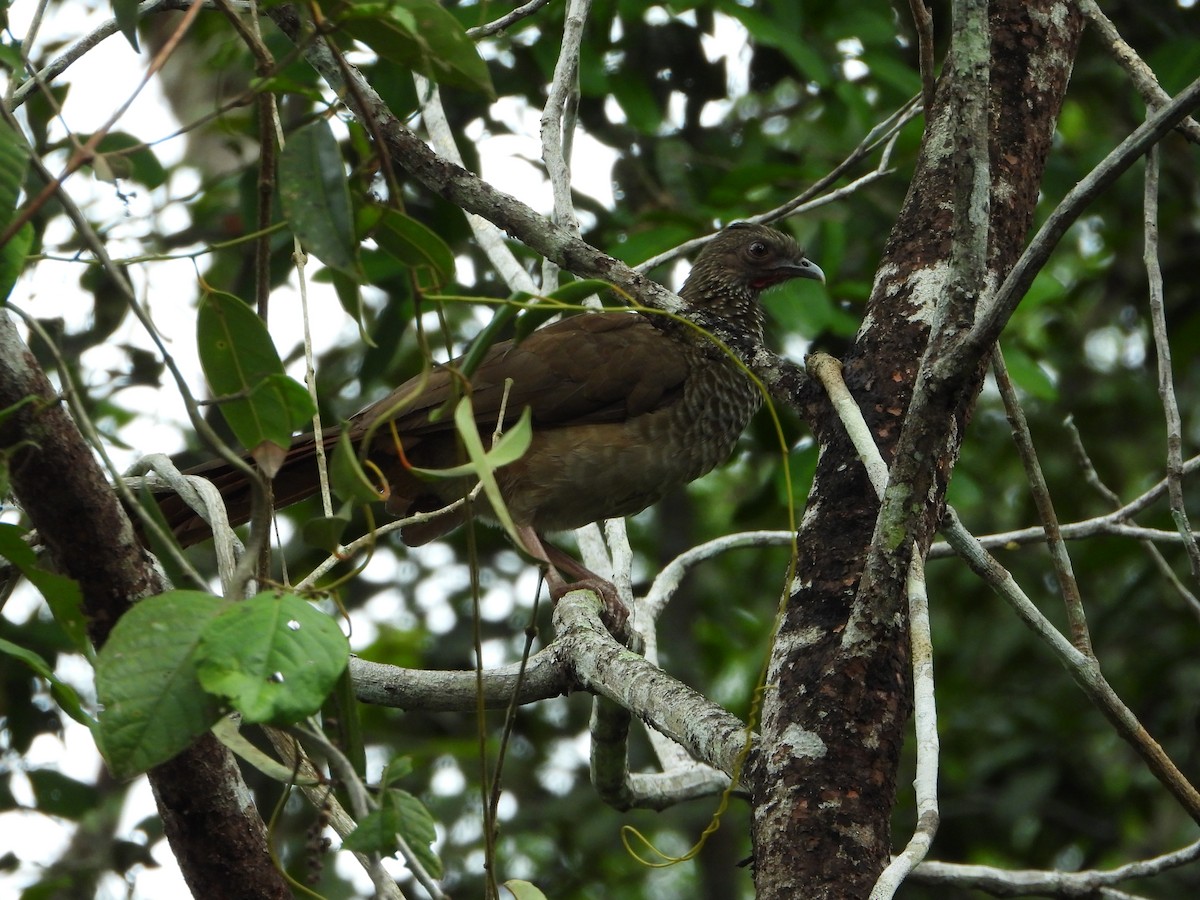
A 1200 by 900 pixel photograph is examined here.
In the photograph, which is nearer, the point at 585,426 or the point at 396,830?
the point at 396,830

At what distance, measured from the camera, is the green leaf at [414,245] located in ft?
5.37

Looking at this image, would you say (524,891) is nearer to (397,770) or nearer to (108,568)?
(397,770)

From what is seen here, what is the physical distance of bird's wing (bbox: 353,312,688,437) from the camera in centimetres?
434

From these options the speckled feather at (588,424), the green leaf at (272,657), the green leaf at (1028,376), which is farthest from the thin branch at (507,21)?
the green leaf at (1028,376)

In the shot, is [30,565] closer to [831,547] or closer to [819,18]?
[831,547]


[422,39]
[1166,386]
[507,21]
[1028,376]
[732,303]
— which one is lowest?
[422,39]

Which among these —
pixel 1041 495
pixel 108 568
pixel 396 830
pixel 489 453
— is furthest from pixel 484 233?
pixel 396 830

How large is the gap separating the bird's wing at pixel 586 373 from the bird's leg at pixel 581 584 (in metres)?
0.42

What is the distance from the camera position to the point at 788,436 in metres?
5.12

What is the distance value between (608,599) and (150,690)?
2282 millimetres

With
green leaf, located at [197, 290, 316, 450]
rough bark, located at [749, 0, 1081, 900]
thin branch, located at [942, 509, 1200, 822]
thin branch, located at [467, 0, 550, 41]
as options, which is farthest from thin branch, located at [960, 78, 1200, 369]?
thin branch, located at [467, 0, 550, 41]

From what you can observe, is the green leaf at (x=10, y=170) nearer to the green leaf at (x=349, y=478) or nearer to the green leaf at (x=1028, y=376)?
the green leaf at (x=349, y=478)

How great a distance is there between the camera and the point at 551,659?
9.00ft

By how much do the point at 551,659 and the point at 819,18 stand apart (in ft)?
10.6
